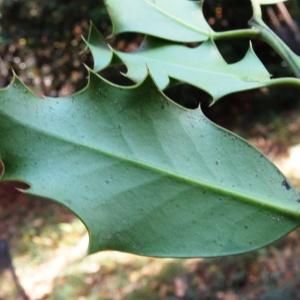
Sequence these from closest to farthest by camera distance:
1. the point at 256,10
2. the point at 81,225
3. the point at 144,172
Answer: the point at 144,172 < the point at 256,10 < the point at 81,225

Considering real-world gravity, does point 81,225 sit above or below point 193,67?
below

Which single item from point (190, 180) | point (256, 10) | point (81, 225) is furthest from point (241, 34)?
point (81, 225)

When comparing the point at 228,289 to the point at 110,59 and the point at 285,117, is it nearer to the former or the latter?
the point at 285,117

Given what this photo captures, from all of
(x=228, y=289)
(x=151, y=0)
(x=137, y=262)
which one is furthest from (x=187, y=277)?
(x=151, y=0)

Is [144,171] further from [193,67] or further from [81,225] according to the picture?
[81,225]

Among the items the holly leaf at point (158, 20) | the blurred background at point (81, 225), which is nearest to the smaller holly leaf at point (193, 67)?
the holly leaf at point (158, 20)

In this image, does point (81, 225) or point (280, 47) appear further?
point (81, 225)

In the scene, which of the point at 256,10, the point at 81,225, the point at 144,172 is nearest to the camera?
the point at 144,172

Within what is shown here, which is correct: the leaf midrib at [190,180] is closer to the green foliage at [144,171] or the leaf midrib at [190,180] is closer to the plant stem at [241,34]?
the green foliage at [144,171]

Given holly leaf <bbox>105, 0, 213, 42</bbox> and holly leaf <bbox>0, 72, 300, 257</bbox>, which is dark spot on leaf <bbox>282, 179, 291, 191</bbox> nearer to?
holly leaf <bbox>0, 72, 300, 257</bbox>

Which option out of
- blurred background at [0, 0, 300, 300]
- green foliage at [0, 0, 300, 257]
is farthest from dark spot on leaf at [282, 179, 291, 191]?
blurred background at [0, 0, 300, 300]
